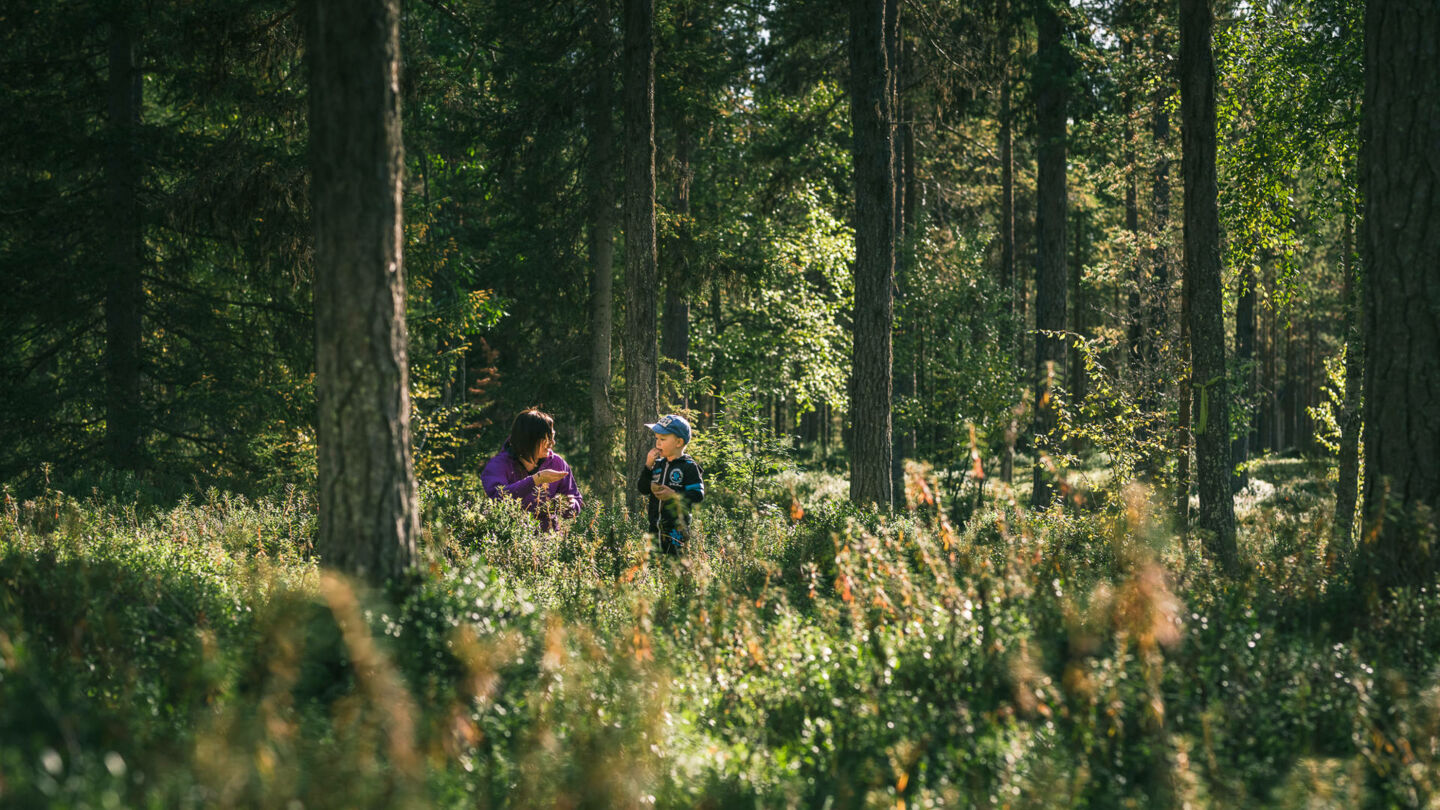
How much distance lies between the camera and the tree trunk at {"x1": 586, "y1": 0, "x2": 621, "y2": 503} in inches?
559

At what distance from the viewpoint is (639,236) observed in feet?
38.5

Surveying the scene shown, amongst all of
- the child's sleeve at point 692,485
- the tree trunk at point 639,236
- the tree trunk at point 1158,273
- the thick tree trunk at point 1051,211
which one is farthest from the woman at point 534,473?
the thick tree trunk at point 1051,211

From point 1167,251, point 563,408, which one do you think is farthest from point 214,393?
point 1167,251

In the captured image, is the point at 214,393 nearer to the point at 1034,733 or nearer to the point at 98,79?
the point at 98,79

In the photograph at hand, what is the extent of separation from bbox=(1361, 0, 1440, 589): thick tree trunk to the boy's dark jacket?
467cm

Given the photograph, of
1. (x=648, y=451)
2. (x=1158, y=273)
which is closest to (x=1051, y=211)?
(x=1158, y=273)

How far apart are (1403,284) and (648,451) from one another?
7.70 m

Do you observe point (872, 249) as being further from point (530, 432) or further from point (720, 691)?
point (720, 691)

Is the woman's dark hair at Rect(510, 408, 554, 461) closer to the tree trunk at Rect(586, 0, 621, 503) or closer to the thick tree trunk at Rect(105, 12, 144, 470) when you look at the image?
the tree trunk at Rect(586, 0, 621, 503)

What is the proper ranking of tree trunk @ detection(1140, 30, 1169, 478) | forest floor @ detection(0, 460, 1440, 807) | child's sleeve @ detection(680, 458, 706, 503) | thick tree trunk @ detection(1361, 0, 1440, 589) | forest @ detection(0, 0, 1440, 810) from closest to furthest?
forest floor @ detection(0, 460, 1440, 807) < forest @ detection(0, 0, 1440, 810) < thick tree trunk @ detection(1361, 0, 1440, 589) < child's sleeve @ detection(680, 458, 706, 503) < tree trunk @ detection(1140, 30, 1169, 478)

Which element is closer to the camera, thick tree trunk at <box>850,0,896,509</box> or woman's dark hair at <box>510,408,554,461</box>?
woman's dark hair at <box>510,408,554,461</box>

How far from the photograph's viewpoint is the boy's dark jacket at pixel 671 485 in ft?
24.7

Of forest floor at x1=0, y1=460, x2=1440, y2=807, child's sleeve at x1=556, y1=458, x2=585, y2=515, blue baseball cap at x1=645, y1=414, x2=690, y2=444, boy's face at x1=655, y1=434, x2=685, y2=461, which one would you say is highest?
blue baseball cap at x1=645, y1=414, x2=690, y2=444

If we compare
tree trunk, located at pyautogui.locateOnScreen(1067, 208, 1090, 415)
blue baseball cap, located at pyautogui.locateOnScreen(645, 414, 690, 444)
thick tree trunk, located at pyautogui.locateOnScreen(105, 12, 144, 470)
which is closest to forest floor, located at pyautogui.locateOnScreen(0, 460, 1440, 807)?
blue baseball cap, located at pyautogui.locateOnScreen(645, 414, 690, 444)
